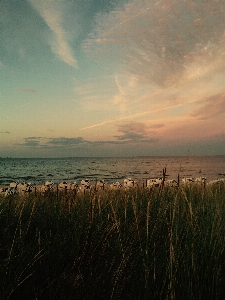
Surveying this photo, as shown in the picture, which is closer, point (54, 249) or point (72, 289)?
point (72, 289)

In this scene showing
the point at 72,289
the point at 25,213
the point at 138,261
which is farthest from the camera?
the point at 25,213

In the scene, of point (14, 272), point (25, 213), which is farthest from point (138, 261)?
point (25, 213)

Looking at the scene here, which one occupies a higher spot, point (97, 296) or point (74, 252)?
point (74, 252)

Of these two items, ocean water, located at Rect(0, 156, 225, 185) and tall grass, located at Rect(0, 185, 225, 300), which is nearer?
tall grass, located at Rect(0, 185, 225, 300)

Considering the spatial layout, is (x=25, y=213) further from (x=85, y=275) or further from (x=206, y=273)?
(x=206, y=273)

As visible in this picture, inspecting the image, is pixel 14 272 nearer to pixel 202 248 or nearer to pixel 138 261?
pixel 138 261

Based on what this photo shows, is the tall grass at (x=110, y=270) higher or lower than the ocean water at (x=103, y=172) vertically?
higher

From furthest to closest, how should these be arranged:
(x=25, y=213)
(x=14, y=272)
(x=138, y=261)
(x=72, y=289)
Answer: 1. (x=25, y=213)
2. (x=138, y=261)
3. (x=14, y=272)
4. (x=72, y=289)

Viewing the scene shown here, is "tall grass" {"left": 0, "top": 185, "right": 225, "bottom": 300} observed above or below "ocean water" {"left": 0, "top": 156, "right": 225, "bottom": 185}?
above

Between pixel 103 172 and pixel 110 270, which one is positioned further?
pixel 103 172

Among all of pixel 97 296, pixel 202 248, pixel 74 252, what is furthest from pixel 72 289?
pixel 202 248

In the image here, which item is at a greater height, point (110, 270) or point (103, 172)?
point (110, 270)

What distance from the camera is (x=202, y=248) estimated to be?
2.34 metres

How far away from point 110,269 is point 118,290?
20cm
